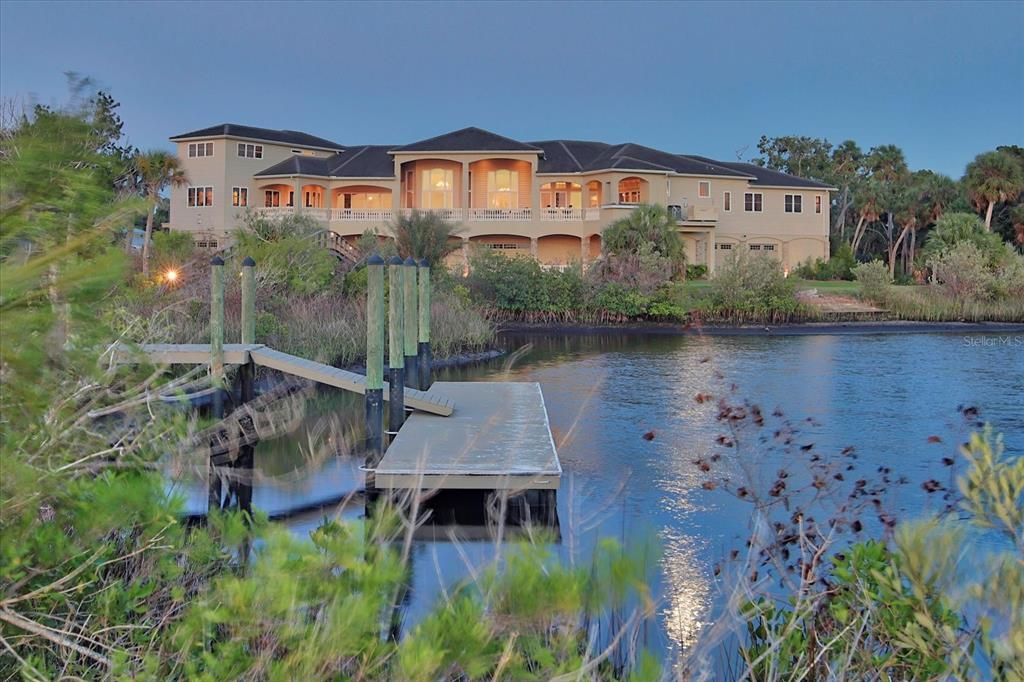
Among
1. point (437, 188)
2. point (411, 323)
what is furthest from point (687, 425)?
point (437, 188)

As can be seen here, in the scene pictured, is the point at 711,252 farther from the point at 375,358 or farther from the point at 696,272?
the point at 375,358

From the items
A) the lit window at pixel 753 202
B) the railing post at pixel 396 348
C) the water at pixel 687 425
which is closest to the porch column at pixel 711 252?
the lit window at pixel 753 202

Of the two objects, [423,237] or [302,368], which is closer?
[302,368]

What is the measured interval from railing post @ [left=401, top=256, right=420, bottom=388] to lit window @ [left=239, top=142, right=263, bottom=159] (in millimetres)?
32075

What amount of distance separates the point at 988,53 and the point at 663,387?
1956 inches

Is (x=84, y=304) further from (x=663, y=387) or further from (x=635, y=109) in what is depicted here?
(x=635, y=109)

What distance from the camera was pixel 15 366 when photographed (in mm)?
2814

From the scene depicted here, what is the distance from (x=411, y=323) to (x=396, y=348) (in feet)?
8.22

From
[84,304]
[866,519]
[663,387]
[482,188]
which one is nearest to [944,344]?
[663,387]

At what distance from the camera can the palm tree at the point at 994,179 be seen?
48.1m

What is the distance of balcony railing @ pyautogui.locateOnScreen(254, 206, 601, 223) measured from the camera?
4209 centimetres

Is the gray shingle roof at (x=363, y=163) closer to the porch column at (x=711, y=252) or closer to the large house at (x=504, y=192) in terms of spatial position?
the large house at (x=504, y=192)

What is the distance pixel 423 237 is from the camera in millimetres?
33906

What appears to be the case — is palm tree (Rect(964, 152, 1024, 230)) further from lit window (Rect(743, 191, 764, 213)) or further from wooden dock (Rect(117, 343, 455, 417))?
wooden dock (Rect(117, 343, 455, 417))
